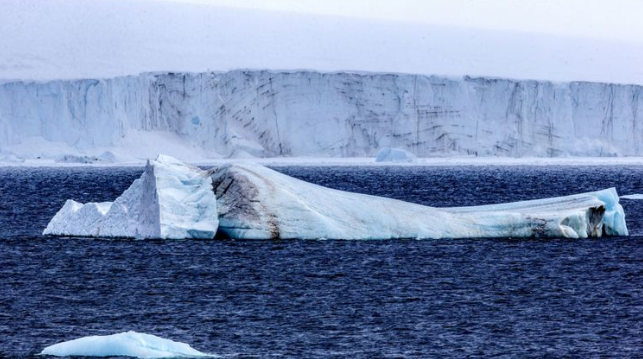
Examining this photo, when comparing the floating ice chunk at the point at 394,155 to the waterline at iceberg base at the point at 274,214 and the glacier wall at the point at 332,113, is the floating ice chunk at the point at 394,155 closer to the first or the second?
the glacier wall at the point at 332,113

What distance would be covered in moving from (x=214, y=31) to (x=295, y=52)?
1003 cm

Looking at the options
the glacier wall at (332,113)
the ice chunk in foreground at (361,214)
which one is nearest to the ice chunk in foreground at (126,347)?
the ice chunk in foreground at (361,214)

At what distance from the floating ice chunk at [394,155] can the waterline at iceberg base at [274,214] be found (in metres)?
34.8

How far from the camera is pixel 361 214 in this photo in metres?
19.4

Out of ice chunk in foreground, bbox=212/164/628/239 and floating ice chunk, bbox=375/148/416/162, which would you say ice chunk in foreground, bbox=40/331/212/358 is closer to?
ice chunk in foreground, bbox=212/164/628/239

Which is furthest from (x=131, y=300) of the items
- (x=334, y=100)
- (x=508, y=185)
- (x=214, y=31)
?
(x=214, y=31)

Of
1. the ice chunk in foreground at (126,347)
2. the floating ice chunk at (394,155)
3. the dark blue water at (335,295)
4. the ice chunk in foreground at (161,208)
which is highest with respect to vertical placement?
the ice chunk in foreground at (161,208)

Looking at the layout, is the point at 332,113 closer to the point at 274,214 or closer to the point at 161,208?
the point at 274,214

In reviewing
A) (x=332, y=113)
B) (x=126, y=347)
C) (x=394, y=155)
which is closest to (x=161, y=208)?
(x=126, y=347)

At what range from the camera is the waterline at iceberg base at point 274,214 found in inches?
733

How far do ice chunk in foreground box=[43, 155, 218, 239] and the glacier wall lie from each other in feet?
117

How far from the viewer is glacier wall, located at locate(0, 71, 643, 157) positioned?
55000mm

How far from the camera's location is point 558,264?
55.8 feet

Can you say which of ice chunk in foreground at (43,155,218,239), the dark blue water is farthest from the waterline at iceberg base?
the dark blue water
